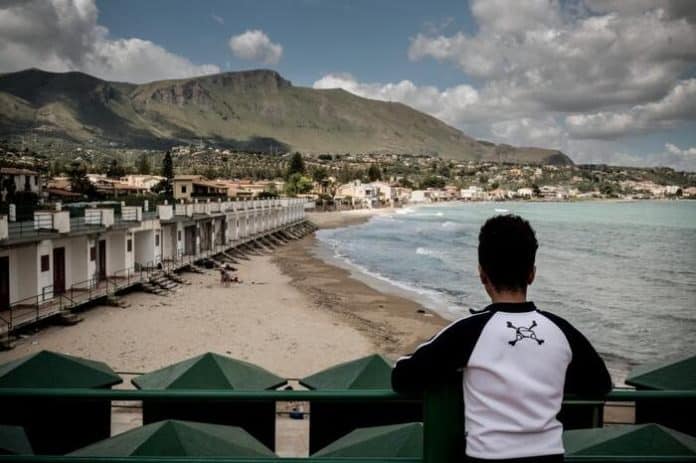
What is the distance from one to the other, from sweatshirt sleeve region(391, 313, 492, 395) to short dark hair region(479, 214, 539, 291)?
216 mm

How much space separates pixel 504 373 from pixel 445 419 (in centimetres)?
32

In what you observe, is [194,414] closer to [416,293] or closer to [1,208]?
[1,208]

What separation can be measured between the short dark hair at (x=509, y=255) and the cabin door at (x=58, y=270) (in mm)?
25972

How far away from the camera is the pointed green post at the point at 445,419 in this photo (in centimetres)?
225

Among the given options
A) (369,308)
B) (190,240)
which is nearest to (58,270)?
(369,308)

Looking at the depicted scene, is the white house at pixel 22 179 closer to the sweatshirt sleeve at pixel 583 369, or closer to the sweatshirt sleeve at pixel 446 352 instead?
the sweatshirt sleeve at pixel 446 352

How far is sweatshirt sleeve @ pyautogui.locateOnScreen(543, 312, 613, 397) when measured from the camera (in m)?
2.22

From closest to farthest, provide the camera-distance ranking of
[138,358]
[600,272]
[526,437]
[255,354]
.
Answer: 1. [526,437]
2. [138,358]
3. [255,354]
4. [600,272]

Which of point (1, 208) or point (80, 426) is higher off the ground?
point (1, 208)

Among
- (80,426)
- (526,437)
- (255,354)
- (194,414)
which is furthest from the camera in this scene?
(255,354)

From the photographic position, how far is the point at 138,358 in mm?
19469

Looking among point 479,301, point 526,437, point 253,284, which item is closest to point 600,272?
point 479,301

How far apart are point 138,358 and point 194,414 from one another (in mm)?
12788

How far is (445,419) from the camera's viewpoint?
2.27 meters
